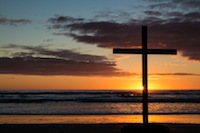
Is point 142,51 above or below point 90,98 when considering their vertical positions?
above

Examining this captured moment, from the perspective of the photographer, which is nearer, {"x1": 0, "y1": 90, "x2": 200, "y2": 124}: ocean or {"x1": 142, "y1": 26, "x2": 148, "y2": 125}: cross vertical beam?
{"x1": 142, "y1": 26, "x2": 148, "y2": 125}: cross vertical beam

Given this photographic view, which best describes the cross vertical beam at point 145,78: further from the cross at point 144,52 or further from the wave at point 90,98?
the wave at point 90,98

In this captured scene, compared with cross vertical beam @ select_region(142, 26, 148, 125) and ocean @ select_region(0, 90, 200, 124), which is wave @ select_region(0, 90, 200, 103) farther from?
cross vertical beam @ select_region(142, 26, 148, 125)

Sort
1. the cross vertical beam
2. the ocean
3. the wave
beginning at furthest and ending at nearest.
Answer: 1. the wave
2. the ocean
3. the cross vertical beam

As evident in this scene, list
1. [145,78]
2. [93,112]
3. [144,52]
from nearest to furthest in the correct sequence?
1. [145,78]
2. [144,52]
3. [93,112]

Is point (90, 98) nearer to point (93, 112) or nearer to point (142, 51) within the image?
point (93, 112)

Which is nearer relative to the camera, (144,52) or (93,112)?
(144,52)

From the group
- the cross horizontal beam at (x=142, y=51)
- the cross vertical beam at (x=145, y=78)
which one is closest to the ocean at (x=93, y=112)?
the cross vertical beam at (x=145, y=78)

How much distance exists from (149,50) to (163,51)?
1.36 feet

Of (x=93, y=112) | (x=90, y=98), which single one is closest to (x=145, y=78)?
(x=93, y=112)

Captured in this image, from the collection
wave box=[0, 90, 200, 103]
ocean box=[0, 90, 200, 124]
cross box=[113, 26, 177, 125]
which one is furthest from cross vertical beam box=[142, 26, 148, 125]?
wave box=[0, 90, 200, 103]
